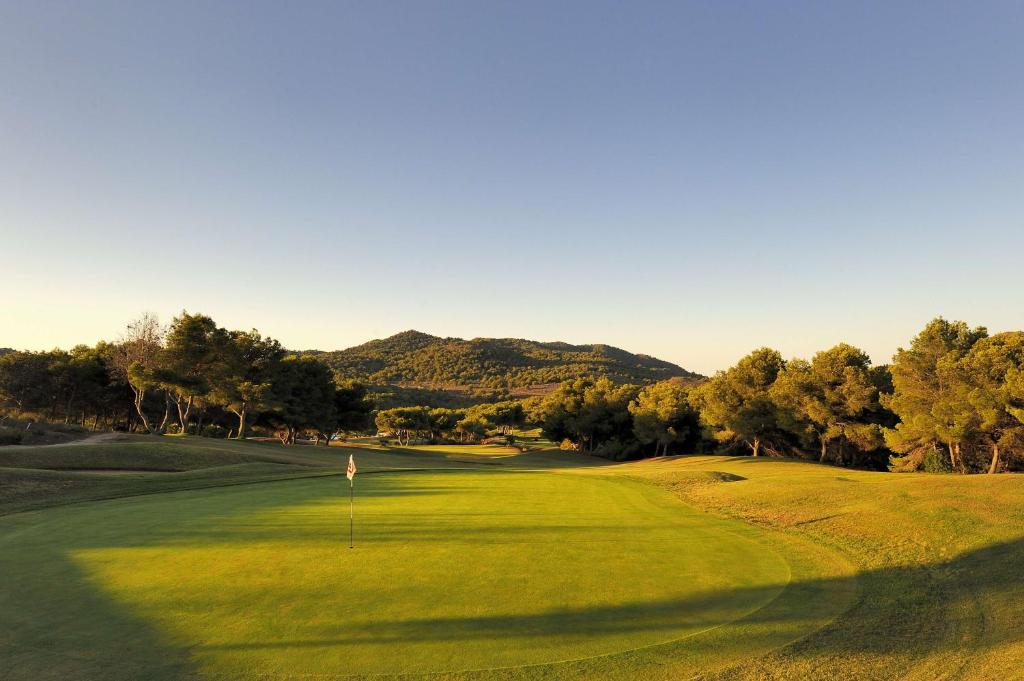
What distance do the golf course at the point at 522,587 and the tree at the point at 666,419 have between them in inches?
1602

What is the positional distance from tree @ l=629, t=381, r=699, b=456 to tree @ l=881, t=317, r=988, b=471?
2093cm

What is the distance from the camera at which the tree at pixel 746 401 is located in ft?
163

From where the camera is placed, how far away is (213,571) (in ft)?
30.1

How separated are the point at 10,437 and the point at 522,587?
4000 cm

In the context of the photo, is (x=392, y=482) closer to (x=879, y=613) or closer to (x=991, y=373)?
(x=879, y=613)

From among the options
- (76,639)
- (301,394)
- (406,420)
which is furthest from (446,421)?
(76,639)

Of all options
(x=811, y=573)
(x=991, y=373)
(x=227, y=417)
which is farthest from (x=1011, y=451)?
(x=227, y=417)

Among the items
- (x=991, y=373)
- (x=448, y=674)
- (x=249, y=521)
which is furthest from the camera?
(x=991, y=373)

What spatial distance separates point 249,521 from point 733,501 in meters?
13.9

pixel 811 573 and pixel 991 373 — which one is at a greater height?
pixel 991 373

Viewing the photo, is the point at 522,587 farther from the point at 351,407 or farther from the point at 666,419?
the point at 351,407

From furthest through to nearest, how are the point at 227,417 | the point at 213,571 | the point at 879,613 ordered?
the point at 227,417, the point at 213,571, the point at 879,613

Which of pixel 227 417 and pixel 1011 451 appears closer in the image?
pixel 1011 451

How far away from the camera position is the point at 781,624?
731cm
